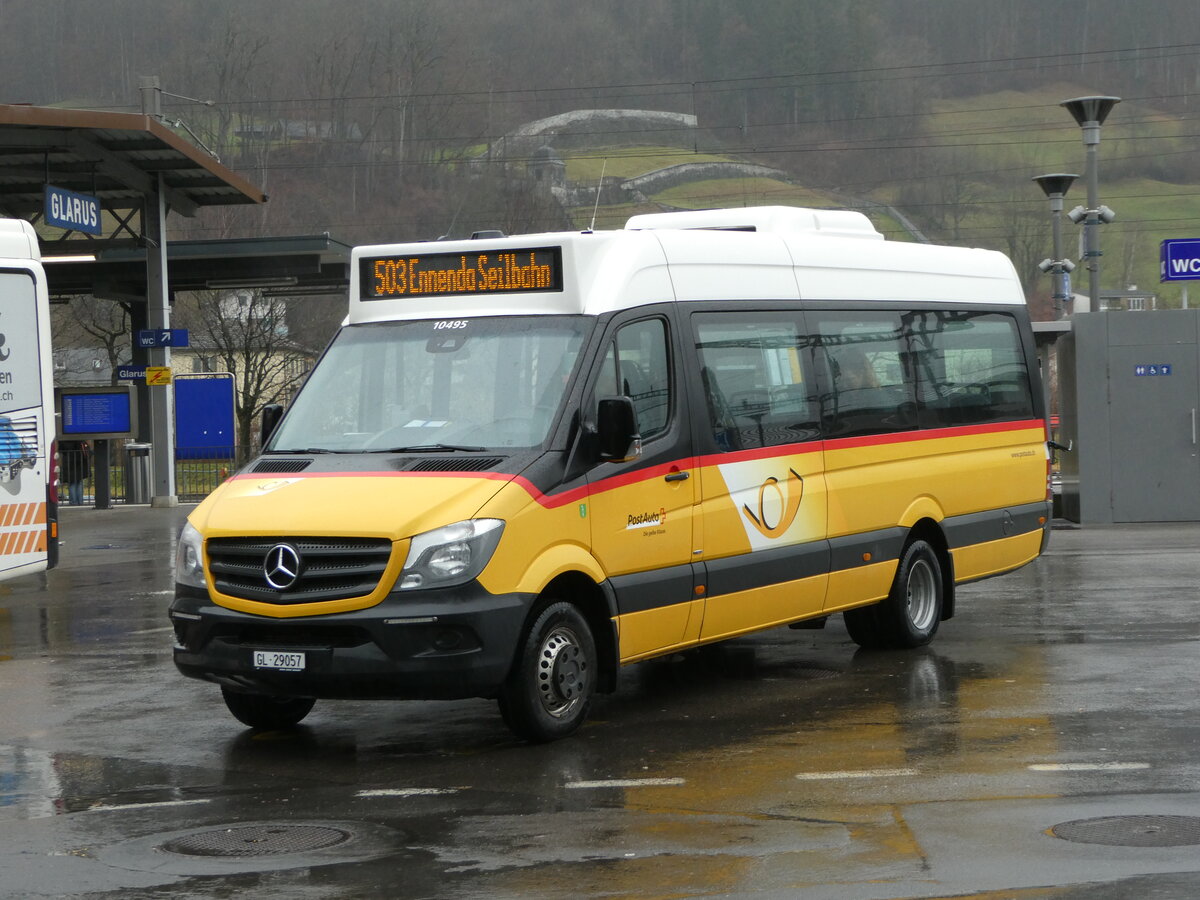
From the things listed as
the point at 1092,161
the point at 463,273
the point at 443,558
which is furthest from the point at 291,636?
the point at 1092,161

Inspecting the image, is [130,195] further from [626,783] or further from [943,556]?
[626,783]

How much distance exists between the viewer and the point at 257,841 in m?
6.55

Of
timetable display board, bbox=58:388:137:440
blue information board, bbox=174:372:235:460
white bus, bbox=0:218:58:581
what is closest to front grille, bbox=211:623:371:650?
white bus, bbox=0:218:58:581

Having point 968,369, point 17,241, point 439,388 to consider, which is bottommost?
point 439,388

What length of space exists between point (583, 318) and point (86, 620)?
7.21m

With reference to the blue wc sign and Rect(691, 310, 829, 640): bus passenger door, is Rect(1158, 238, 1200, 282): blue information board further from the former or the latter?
the blue wc sign

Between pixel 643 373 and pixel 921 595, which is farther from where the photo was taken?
pixel 921 595

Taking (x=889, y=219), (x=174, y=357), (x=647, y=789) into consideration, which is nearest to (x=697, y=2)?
(x=889, y=219)

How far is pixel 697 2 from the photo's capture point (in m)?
103

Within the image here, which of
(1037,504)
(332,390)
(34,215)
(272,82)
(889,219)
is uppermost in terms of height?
(272,82)

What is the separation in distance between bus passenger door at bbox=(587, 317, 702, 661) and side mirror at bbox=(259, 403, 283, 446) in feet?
6.47

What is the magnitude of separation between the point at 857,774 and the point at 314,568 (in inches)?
103

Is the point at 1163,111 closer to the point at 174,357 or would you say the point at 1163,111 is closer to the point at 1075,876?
the point at 174,357

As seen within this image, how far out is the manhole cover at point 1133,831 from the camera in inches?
242
